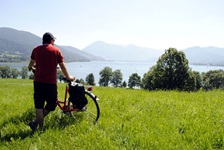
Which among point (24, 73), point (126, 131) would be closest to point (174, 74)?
point (126, 131)

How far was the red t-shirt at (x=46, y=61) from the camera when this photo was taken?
569cm

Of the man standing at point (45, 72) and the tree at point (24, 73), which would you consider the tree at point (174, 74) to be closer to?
the man standing at point (45, 72)

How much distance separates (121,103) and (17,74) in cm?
14011

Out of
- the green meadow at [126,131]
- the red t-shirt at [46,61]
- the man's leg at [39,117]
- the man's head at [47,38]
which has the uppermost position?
the man's head at [47,38]

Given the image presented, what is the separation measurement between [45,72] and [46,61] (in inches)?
13.1

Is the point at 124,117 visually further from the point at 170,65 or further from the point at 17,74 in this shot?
the point at 17,74

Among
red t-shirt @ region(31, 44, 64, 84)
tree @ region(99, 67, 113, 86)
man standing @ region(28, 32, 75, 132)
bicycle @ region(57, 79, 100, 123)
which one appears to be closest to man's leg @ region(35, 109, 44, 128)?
man standing @ region(28, 32, 75, 132)

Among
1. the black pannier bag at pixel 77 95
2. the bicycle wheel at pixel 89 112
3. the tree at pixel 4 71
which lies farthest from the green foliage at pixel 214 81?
the tree at pixel 4 71

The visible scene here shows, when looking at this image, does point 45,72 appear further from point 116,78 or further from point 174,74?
point 116,78

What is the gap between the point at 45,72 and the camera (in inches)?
228

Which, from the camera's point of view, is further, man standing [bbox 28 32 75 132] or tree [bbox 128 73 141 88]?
tree [bbox 128 73 141 88]

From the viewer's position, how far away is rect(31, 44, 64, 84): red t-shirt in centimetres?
569

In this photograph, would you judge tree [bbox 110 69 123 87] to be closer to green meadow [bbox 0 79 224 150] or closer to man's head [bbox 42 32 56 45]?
green meadow [bbox 0 79 224 150]

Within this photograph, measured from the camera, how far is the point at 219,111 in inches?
269
